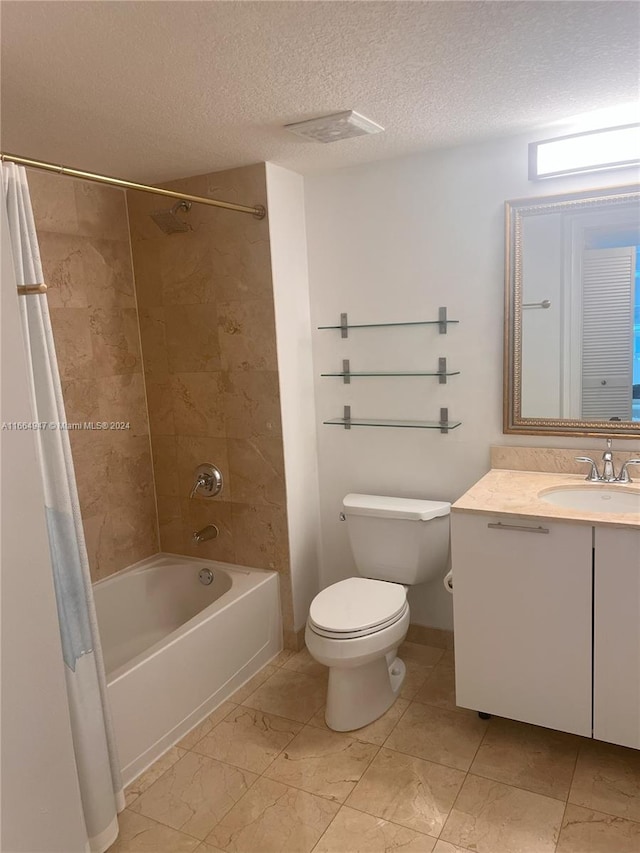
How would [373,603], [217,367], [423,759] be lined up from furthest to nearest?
1. [217,367]
2. [373,603]
3. [423,759]

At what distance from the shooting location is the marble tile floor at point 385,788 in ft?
6.28

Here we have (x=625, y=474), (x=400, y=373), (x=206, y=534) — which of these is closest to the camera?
(x=625, y=474)

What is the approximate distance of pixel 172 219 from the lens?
2.79 metres

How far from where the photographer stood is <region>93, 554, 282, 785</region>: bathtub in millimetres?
2262

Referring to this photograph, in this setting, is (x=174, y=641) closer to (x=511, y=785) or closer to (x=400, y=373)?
(x=511, y=785)

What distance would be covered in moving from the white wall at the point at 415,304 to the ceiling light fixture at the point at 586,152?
0.05 meters

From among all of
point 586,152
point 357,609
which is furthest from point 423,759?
point 586,152

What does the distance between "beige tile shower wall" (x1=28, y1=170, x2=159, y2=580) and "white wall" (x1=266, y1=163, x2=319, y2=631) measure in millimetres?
777

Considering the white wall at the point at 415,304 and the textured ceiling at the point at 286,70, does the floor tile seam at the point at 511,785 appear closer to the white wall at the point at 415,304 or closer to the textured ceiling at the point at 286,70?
the white wall at the point at 415,304

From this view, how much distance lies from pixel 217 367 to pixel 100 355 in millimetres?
532

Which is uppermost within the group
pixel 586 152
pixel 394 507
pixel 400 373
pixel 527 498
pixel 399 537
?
pixel 586 152

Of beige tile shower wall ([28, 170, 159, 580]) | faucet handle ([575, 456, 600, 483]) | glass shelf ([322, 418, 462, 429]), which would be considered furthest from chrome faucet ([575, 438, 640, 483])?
beige tile shower wall ([28, 170, 159, 580])

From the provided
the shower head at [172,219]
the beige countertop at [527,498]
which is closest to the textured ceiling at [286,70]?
the shower head at [172,219]

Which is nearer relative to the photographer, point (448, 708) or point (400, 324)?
point (448, 708)
